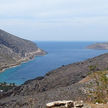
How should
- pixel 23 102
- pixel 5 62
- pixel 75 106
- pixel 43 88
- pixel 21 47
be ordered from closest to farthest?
pixel 75 106, pixel 23 102, pixel 43 88, pixel 5 62, pixel 21 47

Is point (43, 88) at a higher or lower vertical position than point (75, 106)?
lower

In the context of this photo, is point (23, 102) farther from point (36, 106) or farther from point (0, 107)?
point (36, 106)

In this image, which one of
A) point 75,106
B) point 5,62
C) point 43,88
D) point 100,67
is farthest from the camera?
point 5,62

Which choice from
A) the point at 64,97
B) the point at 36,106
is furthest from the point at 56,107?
the point at 64,97

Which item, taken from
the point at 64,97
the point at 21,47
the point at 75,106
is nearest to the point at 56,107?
the point at 75,106

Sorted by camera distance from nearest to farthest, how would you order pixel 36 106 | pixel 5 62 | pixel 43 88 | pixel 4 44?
pixel 36 106 → pixel 43 88 → pixel 5 62 → pixel 4 44

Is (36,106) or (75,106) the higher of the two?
(75,106)

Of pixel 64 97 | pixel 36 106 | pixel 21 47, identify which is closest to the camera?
pixel 36 106

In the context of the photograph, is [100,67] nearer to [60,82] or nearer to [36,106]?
[60,82]

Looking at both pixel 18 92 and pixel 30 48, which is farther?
pixel 30 48
